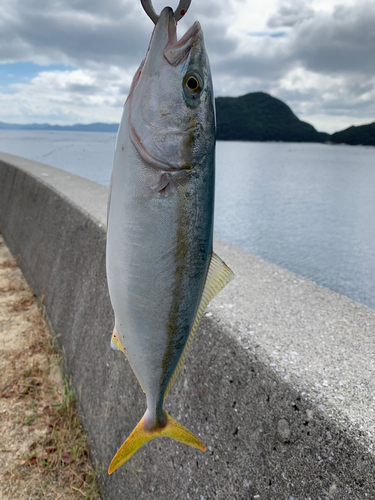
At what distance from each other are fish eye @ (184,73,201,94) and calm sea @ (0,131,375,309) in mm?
1653

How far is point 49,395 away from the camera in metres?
3.05

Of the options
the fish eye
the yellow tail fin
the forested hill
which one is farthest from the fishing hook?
the forested hill

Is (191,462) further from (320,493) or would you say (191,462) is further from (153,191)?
(153,191)

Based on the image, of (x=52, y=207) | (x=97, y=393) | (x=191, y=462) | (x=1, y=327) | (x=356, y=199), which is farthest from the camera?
(x=52, y=207)

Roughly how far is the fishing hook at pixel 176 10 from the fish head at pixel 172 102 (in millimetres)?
27

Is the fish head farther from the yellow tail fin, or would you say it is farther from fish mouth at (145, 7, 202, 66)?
the yellow tail fin

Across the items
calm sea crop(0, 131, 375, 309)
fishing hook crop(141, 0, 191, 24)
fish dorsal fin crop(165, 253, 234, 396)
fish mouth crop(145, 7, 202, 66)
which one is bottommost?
calm sea crop(0, 131, 375, 309)

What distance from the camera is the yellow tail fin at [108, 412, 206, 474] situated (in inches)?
44.3

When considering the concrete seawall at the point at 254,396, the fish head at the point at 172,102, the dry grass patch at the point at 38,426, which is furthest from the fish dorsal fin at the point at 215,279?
the dry grass patch at the point at 38,426

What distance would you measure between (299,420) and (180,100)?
1.04 metres

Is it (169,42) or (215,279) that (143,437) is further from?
→ (169,42)

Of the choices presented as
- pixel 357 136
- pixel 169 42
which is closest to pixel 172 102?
pixel 169 42

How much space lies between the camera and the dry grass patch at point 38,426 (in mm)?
2312

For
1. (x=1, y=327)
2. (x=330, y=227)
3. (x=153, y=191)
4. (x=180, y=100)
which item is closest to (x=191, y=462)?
(x=153, y=191)
